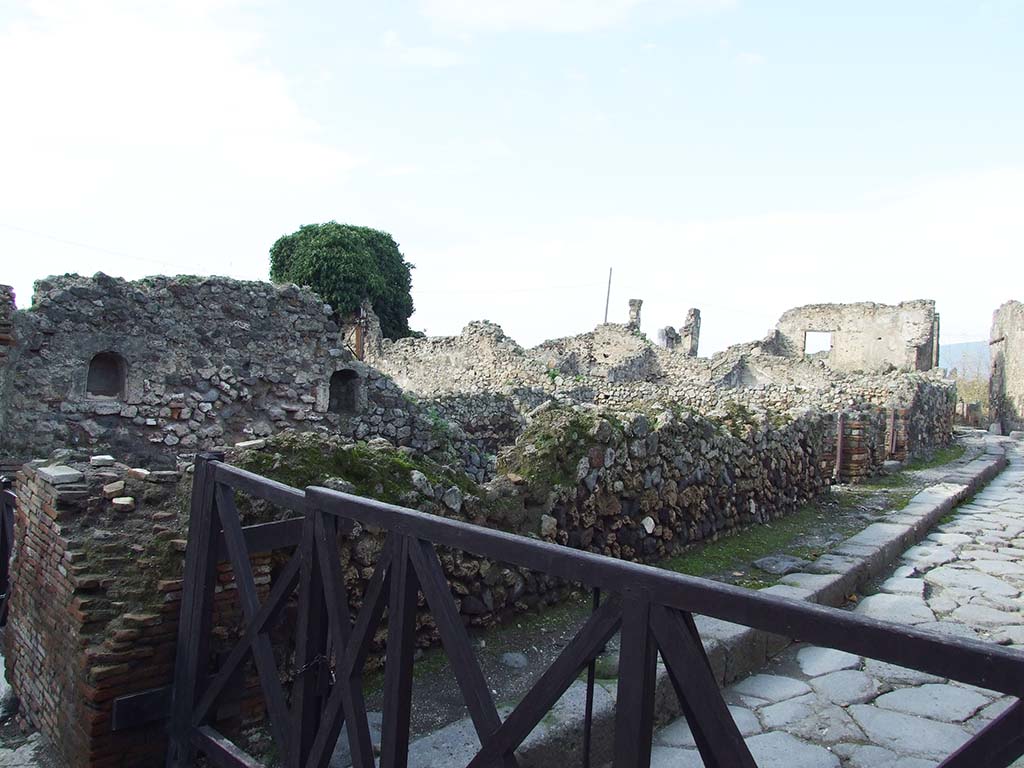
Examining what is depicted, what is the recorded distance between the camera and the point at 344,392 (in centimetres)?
966

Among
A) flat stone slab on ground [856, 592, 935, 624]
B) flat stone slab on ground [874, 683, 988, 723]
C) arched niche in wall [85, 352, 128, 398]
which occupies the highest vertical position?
arched niche in wall [85, 352, 128, 398]

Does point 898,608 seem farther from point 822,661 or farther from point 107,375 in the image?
point 107,375

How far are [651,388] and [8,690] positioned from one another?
1917 cm

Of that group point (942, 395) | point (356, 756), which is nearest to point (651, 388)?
point (942, 395)

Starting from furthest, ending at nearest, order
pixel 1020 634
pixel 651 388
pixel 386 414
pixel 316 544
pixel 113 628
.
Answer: pixel 651 388 → pixel 386 414 → pixel 1020 634 → pixel 113 628 → pixel 316 544

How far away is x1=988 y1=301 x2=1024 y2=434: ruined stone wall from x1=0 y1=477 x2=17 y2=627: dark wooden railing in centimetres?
3348

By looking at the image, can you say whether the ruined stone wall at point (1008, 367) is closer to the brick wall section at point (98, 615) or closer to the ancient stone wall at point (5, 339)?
the ancient stone wall at point (5, 339)

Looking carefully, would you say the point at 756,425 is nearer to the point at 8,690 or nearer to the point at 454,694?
the point at 454,694

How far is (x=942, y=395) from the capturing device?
19297mm

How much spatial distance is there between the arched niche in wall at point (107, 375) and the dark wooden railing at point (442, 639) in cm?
595

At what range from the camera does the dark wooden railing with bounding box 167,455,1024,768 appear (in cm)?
129

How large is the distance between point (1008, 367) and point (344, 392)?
1250 inches

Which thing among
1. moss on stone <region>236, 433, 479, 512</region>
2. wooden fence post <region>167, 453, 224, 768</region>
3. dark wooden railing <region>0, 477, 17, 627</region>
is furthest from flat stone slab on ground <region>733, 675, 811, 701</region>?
dark wooden railing <region>0, 477, 17, 627</region>

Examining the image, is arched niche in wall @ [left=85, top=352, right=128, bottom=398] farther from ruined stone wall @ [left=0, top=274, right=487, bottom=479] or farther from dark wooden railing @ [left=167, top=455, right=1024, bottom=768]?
dark wooden railing @ [left=167, top=455, right=1024, bottom=768]
